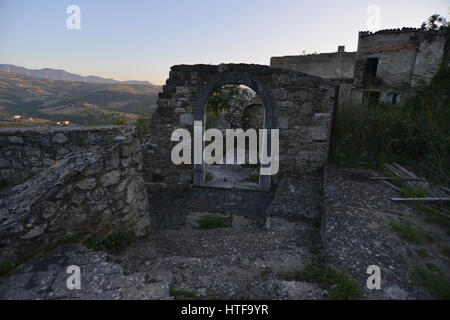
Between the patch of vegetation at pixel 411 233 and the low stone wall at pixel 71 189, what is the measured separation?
2944mm

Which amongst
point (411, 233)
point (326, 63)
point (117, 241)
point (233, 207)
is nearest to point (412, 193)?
point (411, 233)

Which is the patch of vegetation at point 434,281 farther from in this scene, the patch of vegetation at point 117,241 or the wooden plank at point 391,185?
the patch of vegetation at point 117,241

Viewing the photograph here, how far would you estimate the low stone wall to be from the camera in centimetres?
188

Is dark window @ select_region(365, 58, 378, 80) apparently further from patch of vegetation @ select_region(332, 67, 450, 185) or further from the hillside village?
the hillside village

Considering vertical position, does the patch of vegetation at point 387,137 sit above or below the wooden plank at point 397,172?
above

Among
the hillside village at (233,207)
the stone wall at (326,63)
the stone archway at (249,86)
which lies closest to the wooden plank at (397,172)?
the hillside village at (233,207)

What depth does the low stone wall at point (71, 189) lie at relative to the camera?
74.0 inches

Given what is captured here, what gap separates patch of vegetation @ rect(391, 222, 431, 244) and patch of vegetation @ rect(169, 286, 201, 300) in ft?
6.77

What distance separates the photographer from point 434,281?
1627 mm

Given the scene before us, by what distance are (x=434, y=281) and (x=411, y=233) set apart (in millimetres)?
716

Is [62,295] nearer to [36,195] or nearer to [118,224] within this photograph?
[36,195]

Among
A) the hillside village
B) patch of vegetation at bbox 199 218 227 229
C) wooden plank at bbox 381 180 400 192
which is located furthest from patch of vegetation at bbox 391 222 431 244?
patch of vegetation at bbox 199 218 227 229

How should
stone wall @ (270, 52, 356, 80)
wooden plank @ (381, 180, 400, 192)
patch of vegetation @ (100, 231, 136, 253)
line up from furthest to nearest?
stone wall @ (270, 52, 356, 80) → wooden plank @ (381, 180, 400, 192) → patch of vegetation @ (100, 231, 136, 253)
